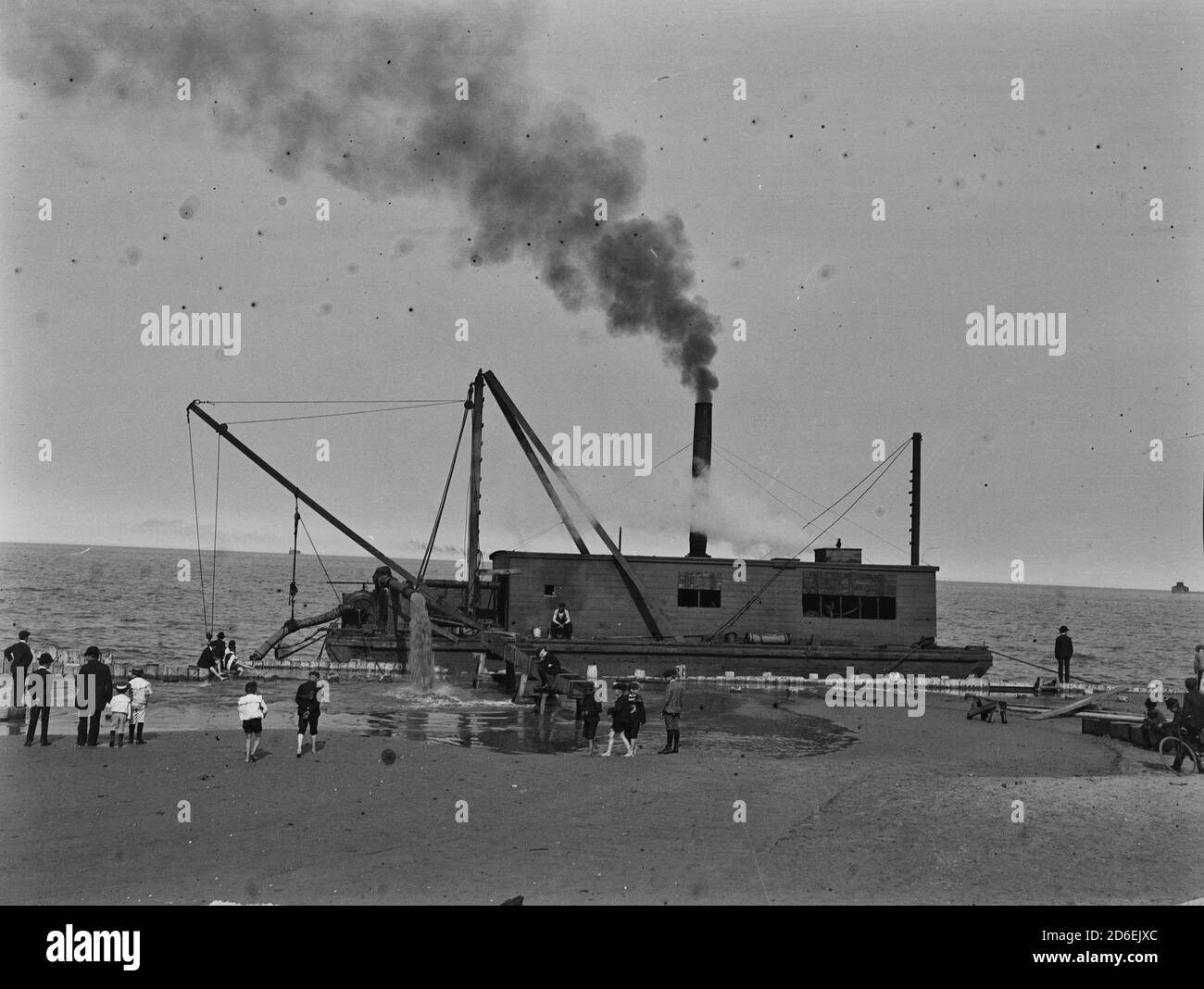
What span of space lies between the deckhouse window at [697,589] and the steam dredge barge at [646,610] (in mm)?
31

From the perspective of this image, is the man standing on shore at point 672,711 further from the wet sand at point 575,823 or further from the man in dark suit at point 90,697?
the man in dark suit at point 90,697

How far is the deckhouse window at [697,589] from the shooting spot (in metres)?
34.3

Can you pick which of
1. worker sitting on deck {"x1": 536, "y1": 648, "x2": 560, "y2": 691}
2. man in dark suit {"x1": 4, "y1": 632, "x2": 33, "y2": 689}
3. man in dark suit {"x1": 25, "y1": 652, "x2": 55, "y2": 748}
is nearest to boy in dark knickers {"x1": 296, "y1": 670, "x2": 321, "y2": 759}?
man in dark suit {"x1": 25, "y1": 652, "x2": 55, "y2": 748}

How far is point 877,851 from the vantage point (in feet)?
39.4

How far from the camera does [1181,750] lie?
17.6m

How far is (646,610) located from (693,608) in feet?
6.50

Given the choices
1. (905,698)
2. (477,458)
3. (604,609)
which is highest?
(477,458)

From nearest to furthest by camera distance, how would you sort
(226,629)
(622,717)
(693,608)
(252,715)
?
(252,715), (622,717), (693,608), (226,629)

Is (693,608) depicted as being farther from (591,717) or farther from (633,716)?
(633,716)

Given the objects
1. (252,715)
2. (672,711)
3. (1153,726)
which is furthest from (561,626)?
(1153,726)

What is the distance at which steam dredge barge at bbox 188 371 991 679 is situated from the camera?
31.7 meters
